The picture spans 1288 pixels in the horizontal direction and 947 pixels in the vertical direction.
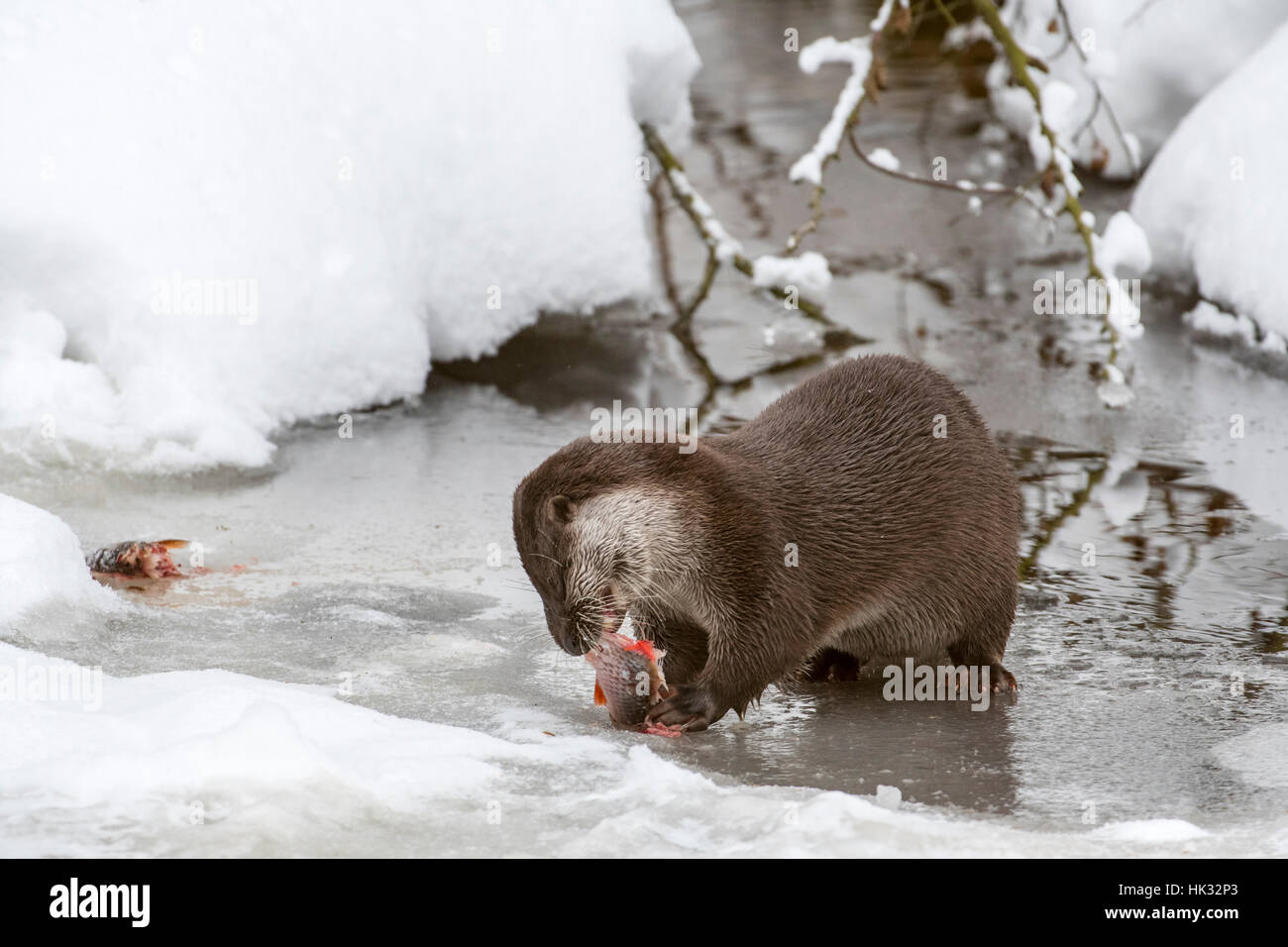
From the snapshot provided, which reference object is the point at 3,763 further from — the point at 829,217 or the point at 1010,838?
the point at 829,217

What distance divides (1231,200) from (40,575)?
5.03 metres

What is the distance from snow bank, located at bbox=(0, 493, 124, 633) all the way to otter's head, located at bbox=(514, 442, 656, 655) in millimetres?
1142

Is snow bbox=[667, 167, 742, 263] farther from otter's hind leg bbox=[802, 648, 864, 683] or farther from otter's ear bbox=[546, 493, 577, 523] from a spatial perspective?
otter's ear bbox=[546, 493, 577, 523]

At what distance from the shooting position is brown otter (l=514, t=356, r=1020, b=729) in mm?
3297

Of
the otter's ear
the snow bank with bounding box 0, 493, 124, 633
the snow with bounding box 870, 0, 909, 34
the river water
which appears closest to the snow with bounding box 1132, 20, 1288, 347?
the river water

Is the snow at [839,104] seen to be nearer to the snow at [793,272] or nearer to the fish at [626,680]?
the snow at [793,272]


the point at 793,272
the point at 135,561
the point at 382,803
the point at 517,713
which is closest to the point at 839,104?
the point at 793,272

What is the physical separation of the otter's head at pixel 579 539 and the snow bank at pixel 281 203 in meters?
2.10

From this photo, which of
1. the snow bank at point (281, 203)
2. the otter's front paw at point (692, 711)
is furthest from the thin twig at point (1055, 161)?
the otter's front paw at point (692, 711)

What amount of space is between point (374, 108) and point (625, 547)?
A: 3.28m

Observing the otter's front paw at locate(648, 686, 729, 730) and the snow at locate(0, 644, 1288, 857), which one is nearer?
the snow at locate(0, 644, 1288, 857)

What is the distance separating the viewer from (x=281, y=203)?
5.72 meters

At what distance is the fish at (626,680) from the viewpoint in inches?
132

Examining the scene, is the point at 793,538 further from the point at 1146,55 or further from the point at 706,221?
the point at 1146,55
